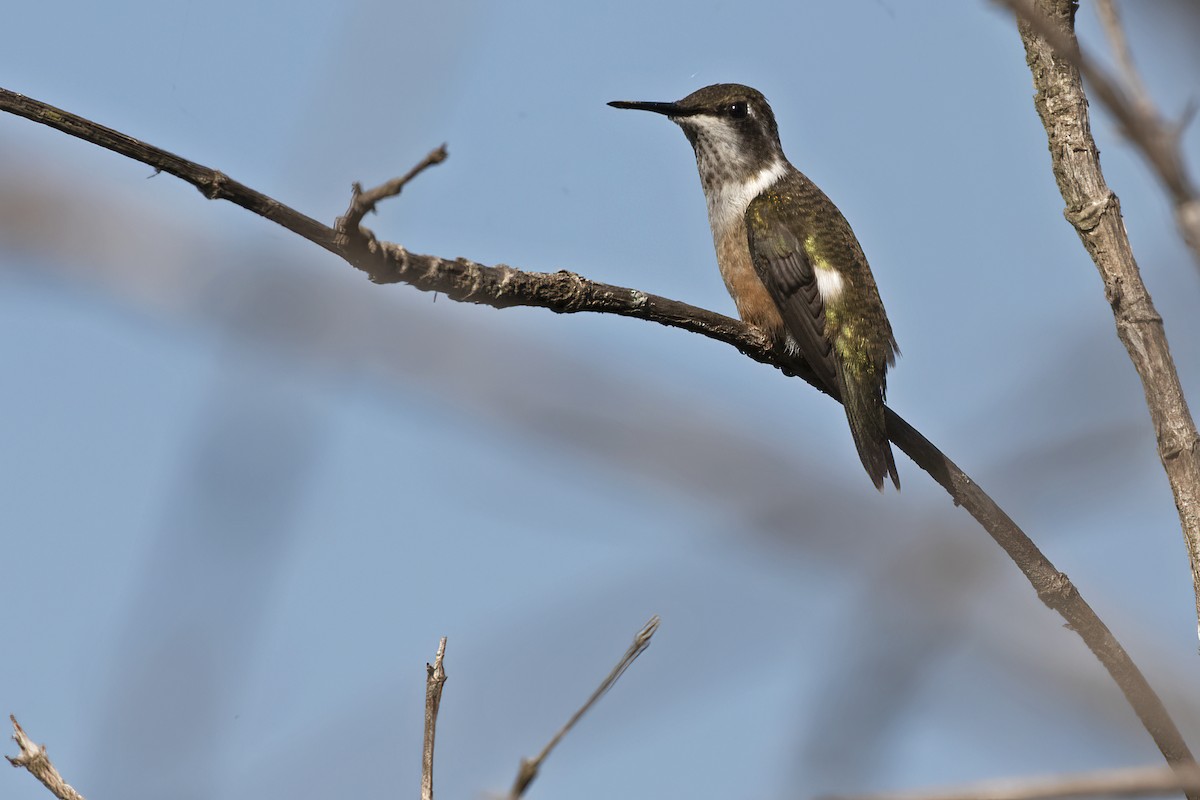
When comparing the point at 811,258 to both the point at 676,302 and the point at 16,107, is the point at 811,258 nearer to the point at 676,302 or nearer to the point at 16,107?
the point at 676,302

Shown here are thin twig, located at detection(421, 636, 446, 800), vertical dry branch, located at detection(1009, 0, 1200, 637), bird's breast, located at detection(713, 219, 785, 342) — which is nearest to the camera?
thin twig, located at detection(421, 636, 446, 800)

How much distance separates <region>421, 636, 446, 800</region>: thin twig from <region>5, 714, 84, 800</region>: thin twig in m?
0.86

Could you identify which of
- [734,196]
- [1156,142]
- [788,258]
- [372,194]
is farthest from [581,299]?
[734,196]

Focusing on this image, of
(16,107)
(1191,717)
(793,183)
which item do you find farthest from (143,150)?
(793,183)

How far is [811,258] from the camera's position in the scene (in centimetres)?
791

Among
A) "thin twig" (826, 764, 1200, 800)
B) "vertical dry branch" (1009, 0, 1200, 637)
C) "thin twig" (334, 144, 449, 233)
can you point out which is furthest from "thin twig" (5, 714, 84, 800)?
"vertical dry branch" (1009, 0, 1200, 637)

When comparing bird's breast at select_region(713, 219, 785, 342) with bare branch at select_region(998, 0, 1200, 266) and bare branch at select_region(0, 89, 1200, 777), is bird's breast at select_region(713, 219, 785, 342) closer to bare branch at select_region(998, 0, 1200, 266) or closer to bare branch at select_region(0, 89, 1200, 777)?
bare branch at select_region(0, 89, 1200, 777)

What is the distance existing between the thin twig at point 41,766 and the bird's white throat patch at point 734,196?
19.9 ft

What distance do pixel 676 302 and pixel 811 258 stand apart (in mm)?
3423

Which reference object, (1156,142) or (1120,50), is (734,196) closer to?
(1120,50)

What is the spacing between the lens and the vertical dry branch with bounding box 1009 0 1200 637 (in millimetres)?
3771

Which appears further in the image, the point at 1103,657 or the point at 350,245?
the point at 1103,657

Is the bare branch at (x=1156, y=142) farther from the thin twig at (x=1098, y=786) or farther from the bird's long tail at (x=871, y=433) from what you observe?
the bird's long tail at (x=871, y=433)

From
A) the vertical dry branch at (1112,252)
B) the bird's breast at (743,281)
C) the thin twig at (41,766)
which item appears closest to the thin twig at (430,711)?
the thin twig at (41,766)
